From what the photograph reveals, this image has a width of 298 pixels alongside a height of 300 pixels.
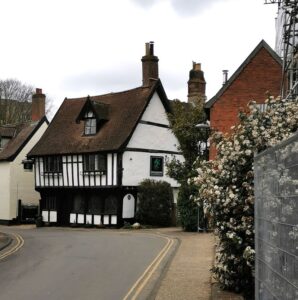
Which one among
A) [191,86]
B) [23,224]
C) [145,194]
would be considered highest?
[191,86]

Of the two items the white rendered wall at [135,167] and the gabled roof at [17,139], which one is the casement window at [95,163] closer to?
the white rendered wall at [135,167]

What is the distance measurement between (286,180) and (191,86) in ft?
143

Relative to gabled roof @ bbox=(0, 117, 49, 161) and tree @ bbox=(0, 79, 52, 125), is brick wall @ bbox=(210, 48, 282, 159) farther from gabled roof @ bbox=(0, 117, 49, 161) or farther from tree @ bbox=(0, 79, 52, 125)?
tree @ bbox=(0, 79, 52, 125)

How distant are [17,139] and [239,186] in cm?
4158

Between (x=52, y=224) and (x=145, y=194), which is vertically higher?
(x=145, y=194)

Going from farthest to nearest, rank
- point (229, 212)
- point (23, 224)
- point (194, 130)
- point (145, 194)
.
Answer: point (23, 224)
point (145, 194)
point (194, 130)
point (229, 212)

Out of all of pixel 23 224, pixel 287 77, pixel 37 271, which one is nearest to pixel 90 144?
pixel 23 224

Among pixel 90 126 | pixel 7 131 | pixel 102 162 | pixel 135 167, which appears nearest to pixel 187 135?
pixel 135 167

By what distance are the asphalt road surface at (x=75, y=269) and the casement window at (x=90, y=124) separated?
56.5 ft

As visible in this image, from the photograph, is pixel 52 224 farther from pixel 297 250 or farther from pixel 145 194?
pixel 297 250

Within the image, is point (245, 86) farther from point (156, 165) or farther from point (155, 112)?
point (156, 165)

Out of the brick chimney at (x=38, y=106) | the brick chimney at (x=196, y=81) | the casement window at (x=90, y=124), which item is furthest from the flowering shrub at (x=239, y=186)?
the brick chimney at (x=38, y=106)

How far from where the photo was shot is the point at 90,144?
38.4m

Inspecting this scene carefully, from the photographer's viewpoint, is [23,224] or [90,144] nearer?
[90,144]
